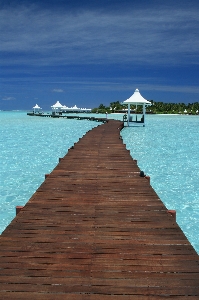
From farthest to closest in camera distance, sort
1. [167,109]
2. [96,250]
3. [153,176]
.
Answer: [167,109] < [153,176] < [96,250]

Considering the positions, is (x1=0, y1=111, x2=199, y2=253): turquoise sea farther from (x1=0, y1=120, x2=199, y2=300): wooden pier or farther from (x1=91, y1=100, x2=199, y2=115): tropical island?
(x1=91, y1=100, x2=199, y2=115): tropical island

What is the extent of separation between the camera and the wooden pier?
10.6ft

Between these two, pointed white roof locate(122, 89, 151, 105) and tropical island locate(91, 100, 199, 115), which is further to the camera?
tropical island locate(91, 100, 199, 115)

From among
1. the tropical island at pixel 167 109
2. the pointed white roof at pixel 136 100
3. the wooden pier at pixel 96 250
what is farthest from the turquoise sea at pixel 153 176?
the tropical island at pixel 167 109

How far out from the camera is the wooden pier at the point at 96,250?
3.22 meters

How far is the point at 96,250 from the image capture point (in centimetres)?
411

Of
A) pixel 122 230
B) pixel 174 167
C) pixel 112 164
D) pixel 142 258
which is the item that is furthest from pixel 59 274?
pixel 174 167

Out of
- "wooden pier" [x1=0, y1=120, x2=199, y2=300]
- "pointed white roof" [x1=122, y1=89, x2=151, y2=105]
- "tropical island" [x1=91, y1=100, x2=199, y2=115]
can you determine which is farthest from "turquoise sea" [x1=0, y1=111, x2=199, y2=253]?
"tropical island" [x1=91, y1=100, x2=199, y2=115]

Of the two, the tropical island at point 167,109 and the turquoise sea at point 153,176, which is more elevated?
the tropical island at point 167,109

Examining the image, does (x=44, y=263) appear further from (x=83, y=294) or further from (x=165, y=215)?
(x=165, y=215)

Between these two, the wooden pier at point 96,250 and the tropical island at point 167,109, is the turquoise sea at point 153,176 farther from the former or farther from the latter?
the tropical island at point 167,109

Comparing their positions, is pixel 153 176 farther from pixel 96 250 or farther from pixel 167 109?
pixel 167 109

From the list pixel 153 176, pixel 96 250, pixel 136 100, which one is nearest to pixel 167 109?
pixel 136 100

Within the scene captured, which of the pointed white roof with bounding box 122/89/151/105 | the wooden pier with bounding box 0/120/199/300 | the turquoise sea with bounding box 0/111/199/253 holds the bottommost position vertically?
the turquoise sea with bounding box 0/111/199/253
